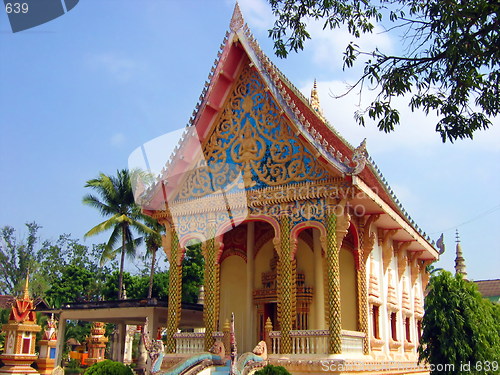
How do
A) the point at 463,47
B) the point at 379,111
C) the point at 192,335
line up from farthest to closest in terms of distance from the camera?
the point at 192,335 < the point at 379,111 < the point at 463,47

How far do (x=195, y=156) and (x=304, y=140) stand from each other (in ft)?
10.6

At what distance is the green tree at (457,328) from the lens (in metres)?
10.7

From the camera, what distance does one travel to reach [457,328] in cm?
1096

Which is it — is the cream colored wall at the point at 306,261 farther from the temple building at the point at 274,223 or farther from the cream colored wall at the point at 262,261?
the cream colored wall at the point at 262,261

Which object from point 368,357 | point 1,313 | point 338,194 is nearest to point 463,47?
point 338,194

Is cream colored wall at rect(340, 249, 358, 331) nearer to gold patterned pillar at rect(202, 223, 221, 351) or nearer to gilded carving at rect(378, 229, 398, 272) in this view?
gilded carving at rect(378, 229, 398, 272)

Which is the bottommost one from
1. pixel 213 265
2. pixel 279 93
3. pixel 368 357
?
pixel 368 357

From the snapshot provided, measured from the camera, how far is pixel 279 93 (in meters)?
13.9

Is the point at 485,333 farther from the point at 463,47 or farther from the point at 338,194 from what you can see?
the point at 463,47

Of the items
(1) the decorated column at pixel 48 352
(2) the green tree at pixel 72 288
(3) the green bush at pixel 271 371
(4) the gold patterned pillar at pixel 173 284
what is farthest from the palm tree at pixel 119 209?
(3) the green bush at pixel 271 371

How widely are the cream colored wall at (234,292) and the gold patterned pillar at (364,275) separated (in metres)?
3.05

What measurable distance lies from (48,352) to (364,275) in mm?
17391

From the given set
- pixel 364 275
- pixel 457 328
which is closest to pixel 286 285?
pixel 364 275

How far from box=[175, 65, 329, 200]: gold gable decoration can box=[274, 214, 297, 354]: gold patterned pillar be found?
1.22 metres
